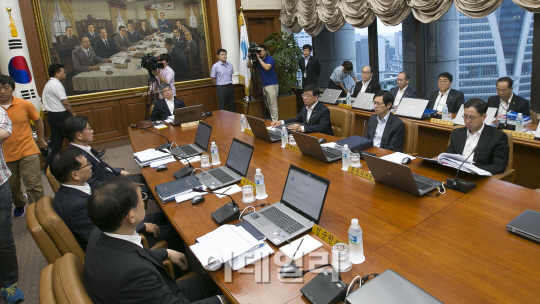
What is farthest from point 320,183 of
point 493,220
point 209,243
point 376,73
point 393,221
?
point 376,73

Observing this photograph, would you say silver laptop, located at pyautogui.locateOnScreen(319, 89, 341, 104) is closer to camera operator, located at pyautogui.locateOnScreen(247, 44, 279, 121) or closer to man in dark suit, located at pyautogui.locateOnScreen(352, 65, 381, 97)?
man in dark suit, located at pyautogui.locateOnScreen(352, 65, 381, 97)

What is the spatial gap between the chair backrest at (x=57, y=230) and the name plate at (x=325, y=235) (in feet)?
4.23

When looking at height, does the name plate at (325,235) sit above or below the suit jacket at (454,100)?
below

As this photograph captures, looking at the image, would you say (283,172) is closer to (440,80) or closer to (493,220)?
(493,220)

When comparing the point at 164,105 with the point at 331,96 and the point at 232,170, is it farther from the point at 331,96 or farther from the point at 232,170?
the point at 232,170

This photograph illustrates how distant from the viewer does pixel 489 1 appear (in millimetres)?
4207

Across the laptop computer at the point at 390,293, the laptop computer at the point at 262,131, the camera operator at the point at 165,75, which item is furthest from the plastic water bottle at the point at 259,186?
the camera operator at the point at 165,75

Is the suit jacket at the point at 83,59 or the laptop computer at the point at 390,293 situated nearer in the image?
the laptop computer at the point at 390,293

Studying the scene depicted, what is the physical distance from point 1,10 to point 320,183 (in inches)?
227

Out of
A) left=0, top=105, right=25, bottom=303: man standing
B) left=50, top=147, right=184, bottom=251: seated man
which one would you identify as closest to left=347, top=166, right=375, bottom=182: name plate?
left=50, top=147, right=184, bottom=251: seated man

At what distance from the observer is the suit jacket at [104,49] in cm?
637

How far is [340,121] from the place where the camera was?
13.1 feet

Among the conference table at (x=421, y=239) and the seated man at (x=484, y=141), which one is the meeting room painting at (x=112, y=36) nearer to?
the conference table at (x=421, y=239)

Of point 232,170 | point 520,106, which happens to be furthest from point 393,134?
point 520,106
